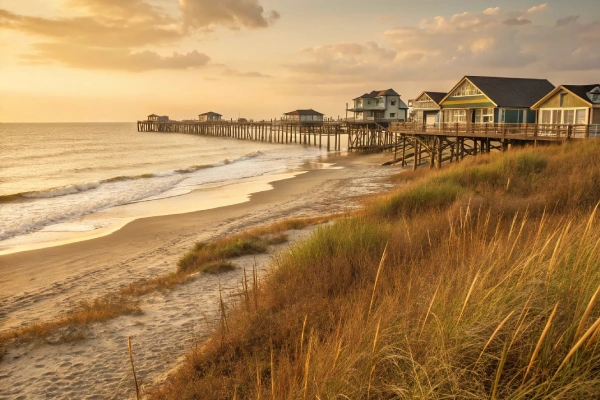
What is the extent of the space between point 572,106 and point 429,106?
17.8 metres

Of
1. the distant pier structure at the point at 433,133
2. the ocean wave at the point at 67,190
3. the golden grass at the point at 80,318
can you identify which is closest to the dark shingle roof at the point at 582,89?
the distant pier structure at the point at 433,133

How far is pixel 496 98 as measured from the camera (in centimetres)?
3653

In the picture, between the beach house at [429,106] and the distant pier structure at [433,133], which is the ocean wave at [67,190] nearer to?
the distant pier structure at [433,133]

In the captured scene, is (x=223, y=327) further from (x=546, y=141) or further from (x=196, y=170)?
(x=196, y=170)

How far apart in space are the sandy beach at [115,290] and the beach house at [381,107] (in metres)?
41.8

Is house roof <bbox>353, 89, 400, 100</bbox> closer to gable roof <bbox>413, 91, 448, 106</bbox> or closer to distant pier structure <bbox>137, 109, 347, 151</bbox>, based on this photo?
distant pier structure <bbox>137, 109, 347, 151</bbox>

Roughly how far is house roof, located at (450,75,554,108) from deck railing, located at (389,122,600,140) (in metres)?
5.00

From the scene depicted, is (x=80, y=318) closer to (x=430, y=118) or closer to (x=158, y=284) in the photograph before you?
(x=158, y=284)

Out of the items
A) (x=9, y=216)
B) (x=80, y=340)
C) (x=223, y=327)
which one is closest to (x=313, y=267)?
(x=223, y=327)

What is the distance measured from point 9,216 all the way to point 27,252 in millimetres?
8541

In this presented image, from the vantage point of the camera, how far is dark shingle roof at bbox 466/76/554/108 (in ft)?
120

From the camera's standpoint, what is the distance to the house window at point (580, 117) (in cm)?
2880

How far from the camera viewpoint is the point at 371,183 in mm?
31203

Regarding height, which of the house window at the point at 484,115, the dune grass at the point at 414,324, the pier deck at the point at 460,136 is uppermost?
the house window at the point at 484,115
